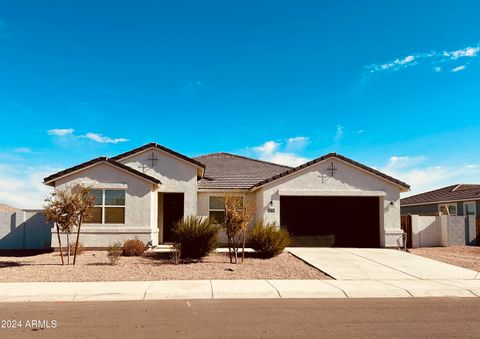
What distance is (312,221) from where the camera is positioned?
67.2 feet

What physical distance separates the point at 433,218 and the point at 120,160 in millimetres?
15603

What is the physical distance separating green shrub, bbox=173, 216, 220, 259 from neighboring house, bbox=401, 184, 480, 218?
19.3 metres

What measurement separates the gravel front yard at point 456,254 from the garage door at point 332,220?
2.30 meters

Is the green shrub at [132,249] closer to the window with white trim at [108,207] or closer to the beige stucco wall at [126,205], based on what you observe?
the beige stucco wall at [126,205]

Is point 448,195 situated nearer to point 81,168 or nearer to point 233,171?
point 233,171

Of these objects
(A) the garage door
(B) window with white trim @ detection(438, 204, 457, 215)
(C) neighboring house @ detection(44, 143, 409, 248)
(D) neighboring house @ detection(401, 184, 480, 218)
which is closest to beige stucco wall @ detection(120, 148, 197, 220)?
(C) neighboring house @ detection(44, 143, 409, 248)

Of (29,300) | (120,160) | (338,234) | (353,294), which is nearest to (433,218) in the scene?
(338,234)

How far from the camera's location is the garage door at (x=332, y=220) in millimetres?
20359

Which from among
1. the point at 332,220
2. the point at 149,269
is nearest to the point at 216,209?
the point at 332,220

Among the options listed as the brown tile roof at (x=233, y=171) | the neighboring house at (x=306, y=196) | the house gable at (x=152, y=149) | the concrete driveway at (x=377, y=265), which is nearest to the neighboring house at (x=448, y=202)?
the neighboring house at (x=306, y=196)

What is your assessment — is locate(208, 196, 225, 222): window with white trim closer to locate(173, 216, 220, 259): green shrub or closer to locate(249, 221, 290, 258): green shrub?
locate(249, 221, 290, 258): green shrub

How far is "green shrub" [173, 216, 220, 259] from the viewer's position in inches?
594

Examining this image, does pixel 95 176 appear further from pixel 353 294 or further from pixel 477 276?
pixel 477 276

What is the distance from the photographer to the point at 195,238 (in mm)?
15086
